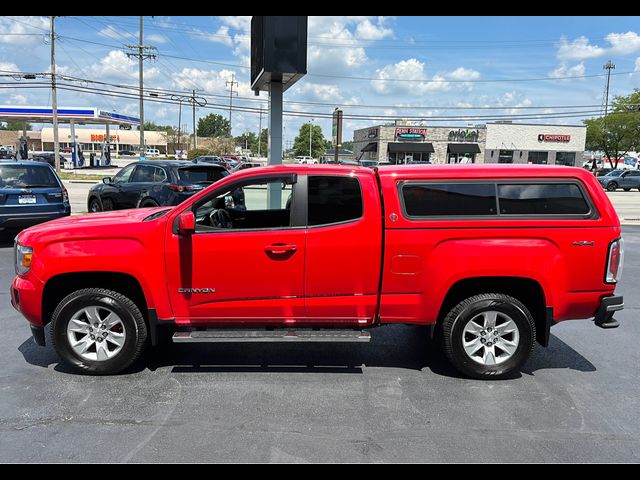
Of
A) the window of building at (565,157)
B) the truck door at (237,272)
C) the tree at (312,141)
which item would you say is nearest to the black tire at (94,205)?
the truck door at (237,272)

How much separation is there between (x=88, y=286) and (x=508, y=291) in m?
3.84

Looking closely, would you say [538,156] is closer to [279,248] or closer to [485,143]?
[485,143]

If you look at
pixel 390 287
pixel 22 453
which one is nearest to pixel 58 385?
pixel 22 453

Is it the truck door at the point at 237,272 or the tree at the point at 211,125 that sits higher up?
the tree at the point at 211,125

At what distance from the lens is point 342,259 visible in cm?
438

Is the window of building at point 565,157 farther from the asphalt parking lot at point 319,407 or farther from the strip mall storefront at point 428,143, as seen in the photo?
the asphalt parking lot at point 319,407

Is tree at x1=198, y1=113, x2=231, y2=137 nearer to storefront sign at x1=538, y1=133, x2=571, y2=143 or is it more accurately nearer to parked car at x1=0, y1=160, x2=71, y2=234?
A: storefront sign at x1=538, y1=133, x2=571, y2=143

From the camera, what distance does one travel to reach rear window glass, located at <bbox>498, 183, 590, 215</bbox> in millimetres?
4441

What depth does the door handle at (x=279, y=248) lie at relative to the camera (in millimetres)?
4328

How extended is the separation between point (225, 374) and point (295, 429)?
1.20 metres

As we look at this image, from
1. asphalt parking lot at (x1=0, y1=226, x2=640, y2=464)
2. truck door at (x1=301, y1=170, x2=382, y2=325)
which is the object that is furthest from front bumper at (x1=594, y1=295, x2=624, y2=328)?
truck door at (x1=301, y1=170, x2=382, y2=325)

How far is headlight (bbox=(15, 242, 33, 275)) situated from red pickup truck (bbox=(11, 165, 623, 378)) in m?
0.01

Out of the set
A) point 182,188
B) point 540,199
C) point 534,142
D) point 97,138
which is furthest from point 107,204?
point 97,138

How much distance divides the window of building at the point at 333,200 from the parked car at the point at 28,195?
7831 millimetres
